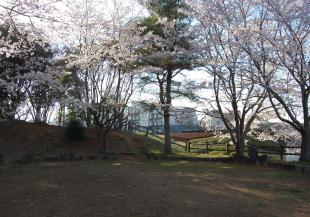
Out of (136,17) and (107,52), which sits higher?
(136,17)

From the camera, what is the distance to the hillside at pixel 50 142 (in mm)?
21922

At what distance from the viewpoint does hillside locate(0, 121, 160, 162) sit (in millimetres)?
21922

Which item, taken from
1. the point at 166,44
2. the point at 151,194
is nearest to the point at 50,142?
the point at 166,44

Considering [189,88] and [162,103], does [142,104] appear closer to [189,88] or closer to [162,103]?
[162,103]

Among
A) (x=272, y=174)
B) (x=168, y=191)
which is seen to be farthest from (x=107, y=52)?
(x=168, y=191)

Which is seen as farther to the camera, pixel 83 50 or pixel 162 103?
pixel 162 103

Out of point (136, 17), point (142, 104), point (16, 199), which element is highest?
point (136, 17)

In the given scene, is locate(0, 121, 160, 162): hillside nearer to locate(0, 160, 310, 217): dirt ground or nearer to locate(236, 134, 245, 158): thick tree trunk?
locate(236, 134, 245, 158): thick tree trunk

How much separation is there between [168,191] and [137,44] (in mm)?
12048

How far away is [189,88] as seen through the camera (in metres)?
19.4

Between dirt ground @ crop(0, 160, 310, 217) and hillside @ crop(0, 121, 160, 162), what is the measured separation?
9704mm

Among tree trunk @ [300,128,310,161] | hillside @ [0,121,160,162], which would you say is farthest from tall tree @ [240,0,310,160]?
hillside @ [0,121,160,162]

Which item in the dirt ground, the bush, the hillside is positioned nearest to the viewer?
the dirt ground

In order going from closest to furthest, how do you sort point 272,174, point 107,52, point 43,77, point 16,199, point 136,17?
1. point 16,199
2. point 272,174
3. point 43,77
4. point 107,52
5. point 136,17
